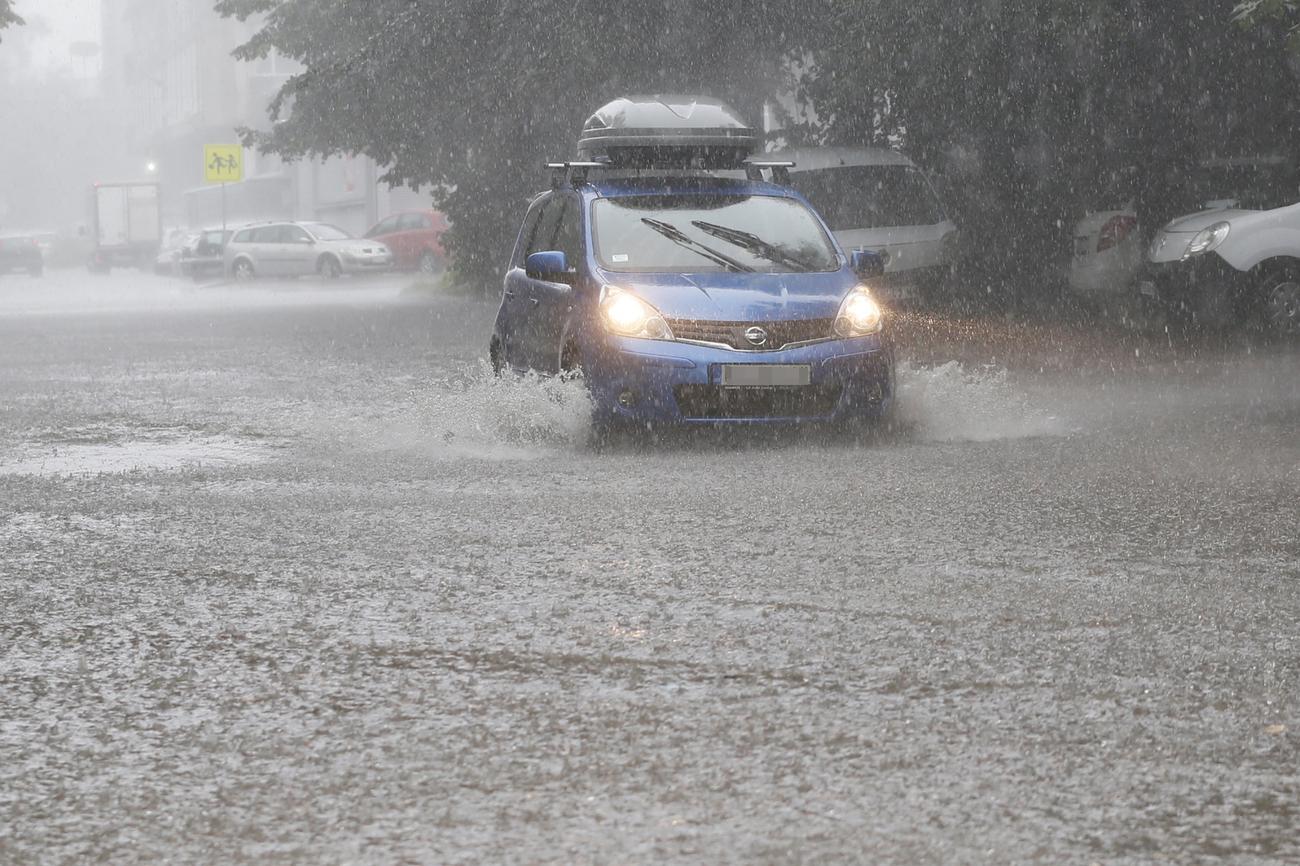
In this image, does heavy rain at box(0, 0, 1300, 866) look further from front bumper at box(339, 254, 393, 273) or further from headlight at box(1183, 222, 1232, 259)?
front bumper at box(339, 254, 393, 273)

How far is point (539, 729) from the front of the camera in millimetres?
4980

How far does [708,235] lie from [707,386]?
1.41 metres

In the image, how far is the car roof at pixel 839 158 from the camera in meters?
19.7

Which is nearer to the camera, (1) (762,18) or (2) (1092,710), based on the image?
(2) (1092,710)

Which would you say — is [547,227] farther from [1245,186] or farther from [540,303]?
[1245,186]

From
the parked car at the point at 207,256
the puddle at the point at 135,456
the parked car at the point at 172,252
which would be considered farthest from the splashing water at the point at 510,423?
the parked car at the point at 172,252

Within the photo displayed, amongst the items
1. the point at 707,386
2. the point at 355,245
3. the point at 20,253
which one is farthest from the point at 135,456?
the point at 20,253

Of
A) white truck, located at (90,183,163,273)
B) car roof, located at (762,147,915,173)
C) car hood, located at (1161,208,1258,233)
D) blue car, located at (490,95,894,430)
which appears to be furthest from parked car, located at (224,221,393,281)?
blue car, located at (490,95,894,430)

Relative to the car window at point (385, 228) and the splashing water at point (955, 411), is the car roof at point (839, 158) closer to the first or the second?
the splashing water at point (955, 411)

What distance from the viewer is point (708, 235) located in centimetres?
1206

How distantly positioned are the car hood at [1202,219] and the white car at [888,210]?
2136 millimetres

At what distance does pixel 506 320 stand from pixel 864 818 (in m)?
9.14

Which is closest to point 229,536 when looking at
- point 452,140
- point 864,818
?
point 864,818

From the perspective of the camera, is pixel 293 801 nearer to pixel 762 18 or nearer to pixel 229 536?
pixel 229 536
